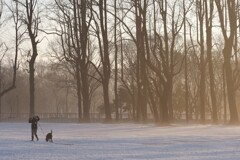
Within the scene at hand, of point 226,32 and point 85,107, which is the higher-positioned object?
point 226,32

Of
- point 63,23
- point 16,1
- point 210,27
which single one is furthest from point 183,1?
point 16,1

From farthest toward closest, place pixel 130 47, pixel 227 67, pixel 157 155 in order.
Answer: pixel 130 47, pixel 227 67, pixel 157 155

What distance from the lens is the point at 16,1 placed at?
5412 cm

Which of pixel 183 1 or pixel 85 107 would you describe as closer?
pixel 183 1

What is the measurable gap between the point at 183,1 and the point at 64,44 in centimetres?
1657

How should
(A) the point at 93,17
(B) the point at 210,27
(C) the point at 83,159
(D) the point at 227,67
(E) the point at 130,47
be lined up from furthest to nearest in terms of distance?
(E) the point at 130,47 → (A) the point at 93,17 → (B) the point at 210,27 → (D) the point at 227,67 → (C) the point at 83,159

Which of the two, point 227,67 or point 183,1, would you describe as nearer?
point 227,67

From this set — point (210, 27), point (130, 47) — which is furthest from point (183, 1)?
point (130, 47)

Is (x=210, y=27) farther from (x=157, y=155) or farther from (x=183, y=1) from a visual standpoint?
(x=157, y=155)

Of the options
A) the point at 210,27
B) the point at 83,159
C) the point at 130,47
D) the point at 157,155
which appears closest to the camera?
the point at 83,159

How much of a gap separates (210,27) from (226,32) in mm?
3896

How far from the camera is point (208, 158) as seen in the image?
653 inches

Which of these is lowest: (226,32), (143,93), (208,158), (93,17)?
(208,158)

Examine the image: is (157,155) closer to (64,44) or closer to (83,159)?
(83,159)
